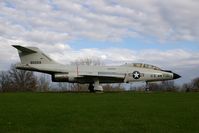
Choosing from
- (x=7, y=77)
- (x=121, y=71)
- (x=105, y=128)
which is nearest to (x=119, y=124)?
(x=105, y=128)

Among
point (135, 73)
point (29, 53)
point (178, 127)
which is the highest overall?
point (29, 53)

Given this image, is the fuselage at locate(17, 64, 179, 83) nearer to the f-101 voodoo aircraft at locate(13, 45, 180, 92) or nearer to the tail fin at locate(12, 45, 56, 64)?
the f-101 voodoo aircraft at locate(13, 45, 180, 92)

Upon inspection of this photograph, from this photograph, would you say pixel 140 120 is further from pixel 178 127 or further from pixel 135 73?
pixel 135 73

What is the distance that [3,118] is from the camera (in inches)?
415

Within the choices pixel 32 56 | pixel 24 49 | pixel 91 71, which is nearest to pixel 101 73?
pixel 91 71

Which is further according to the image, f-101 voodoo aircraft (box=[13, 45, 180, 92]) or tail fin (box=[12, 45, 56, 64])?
f-101 voodoo aircraft (box=[13, 45, 180, 92])

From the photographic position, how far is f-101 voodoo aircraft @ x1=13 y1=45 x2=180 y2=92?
35647 millimetres

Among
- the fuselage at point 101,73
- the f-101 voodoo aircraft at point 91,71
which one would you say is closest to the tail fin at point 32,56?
the f-101 voodoo aircraft at point 91,71

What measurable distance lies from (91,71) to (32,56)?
6426 mm

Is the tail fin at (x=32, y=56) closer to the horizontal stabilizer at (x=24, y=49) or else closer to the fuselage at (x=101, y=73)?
the horizontal stabilizer at (x=24, y=49)

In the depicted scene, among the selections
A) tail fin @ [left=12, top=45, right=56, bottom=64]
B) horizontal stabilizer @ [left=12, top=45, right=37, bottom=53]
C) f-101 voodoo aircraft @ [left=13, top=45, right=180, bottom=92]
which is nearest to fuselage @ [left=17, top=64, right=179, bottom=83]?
f-101 voodoo aircraft @ [left=13, top=45, right=180, bottom=92]

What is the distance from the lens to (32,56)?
35844mm

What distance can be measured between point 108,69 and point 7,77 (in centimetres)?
5321

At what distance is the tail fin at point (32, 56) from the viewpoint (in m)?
35.4
